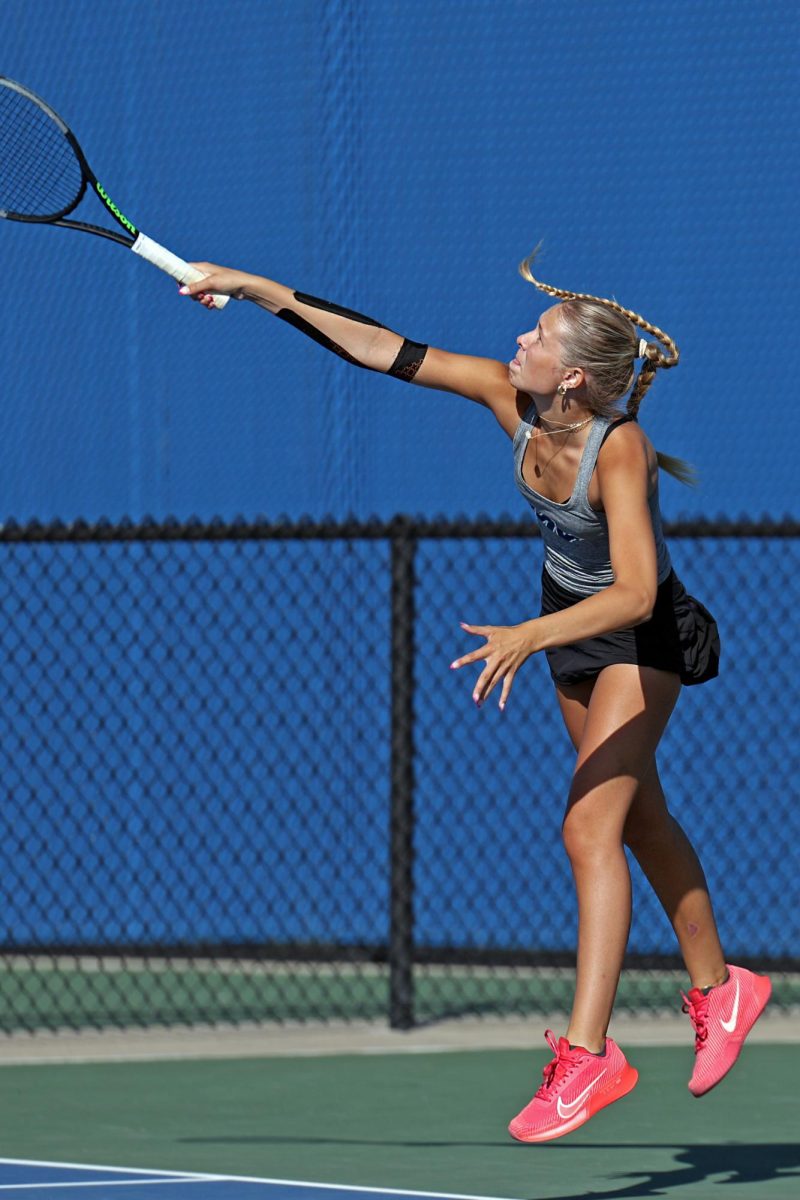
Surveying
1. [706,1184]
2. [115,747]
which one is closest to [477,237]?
[115,747]

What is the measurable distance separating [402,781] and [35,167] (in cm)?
272

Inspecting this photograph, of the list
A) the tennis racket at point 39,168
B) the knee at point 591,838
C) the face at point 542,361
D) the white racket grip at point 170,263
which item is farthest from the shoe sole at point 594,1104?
the tennis racket at point 39,168

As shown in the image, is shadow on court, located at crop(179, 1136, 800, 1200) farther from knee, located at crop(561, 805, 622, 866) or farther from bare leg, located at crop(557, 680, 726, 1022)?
knee, located at crop(561, 805, 622, 866)

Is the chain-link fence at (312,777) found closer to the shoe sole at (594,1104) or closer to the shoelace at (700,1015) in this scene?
the shoelace at (700,1015)

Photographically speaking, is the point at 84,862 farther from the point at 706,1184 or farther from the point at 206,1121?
the point at 706,1184

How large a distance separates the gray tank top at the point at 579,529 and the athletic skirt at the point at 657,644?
57mm

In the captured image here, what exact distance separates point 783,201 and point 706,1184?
4656 mm

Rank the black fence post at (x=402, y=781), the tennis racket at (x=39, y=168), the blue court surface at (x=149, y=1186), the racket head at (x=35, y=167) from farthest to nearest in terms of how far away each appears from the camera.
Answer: the black fence post at (x=402, y=781) → the racket head at (x=35, y=167) → the tennis racket at (x=39, y=168) → the blue court surface at (x=149, y=1186)

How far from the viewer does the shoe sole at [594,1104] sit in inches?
197

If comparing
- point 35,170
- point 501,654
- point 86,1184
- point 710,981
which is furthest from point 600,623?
point 35,170

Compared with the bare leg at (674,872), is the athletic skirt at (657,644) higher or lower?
higher

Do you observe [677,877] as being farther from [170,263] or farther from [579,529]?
[170,263]

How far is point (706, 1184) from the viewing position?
5.54 m

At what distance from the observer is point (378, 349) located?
5.55 m
